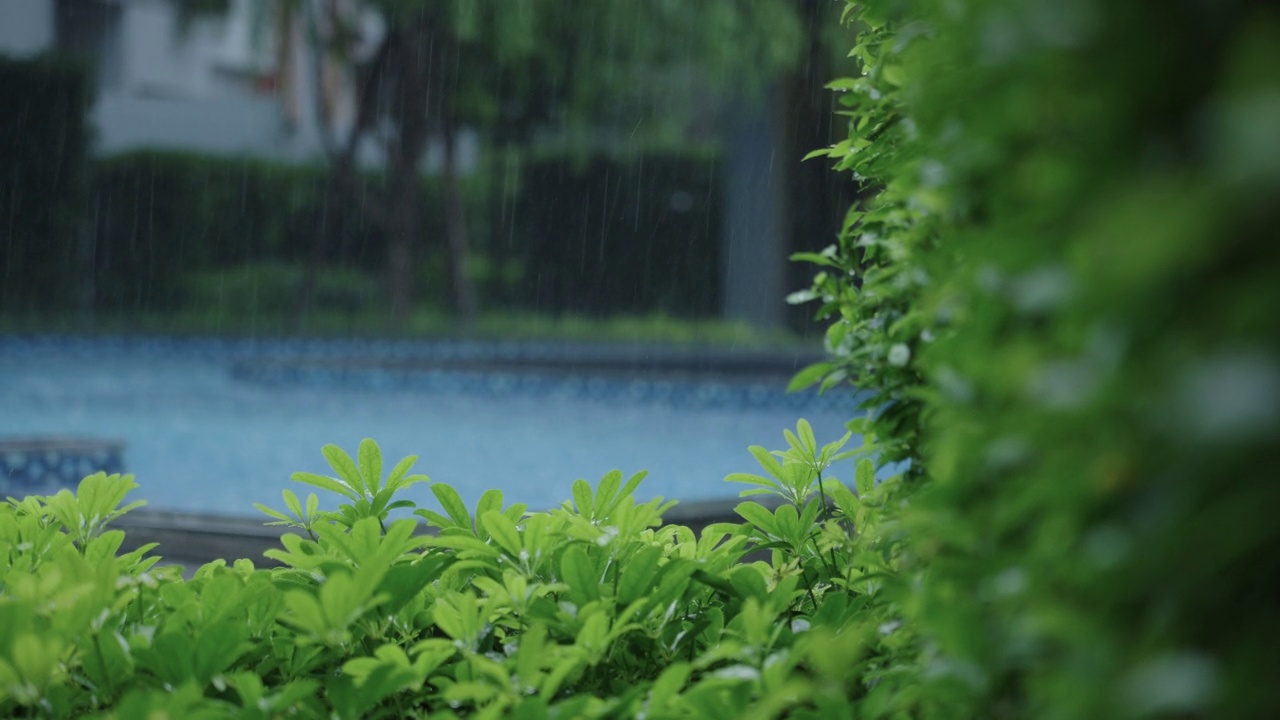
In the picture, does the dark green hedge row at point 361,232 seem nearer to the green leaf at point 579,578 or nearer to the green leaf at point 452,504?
the green leaf at point 452,504

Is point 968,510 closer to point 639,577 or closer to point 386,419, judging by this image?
point 639,577

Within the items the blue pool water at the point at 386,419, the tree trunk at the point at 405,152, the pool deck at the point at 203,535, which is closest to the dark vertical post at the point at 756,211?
the blue pool water at the point at 386,419

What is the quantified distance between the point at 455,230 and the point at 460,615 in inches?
596

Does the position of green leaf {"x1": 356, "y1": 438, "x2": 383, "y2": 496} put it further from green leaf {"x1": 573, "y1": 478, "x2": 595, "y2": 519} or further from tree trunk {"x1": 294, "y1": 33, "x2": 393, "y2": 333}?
tree trunk {"x1": 294, "y1": 33, "x2": 393, "y2": 333}

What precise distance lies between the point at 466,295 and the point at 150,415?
5915 millimetres

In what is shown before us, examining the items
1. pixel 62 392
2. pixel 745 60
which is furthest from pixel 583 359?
pixel 62 392

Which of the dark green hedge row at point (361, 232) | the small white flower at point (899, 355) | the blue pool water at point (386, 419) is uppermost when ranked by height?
the dark green hedge row at point (361, 232)

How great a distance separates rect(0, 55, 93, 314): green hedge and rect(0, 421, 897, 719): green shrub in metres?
16.0

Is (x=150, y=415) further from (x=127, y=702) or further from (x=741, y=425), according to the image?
(x=127, y=702)

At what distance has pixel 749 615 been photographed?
992 millimetres

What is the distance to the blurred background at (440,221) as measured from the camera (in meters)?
12.5

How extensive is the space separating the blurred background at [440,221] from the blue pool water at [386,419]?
0.06 metres

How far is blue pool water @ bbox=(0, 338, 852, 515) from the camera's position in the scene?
9023 mm

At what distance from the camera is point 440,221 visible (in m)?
16.9
